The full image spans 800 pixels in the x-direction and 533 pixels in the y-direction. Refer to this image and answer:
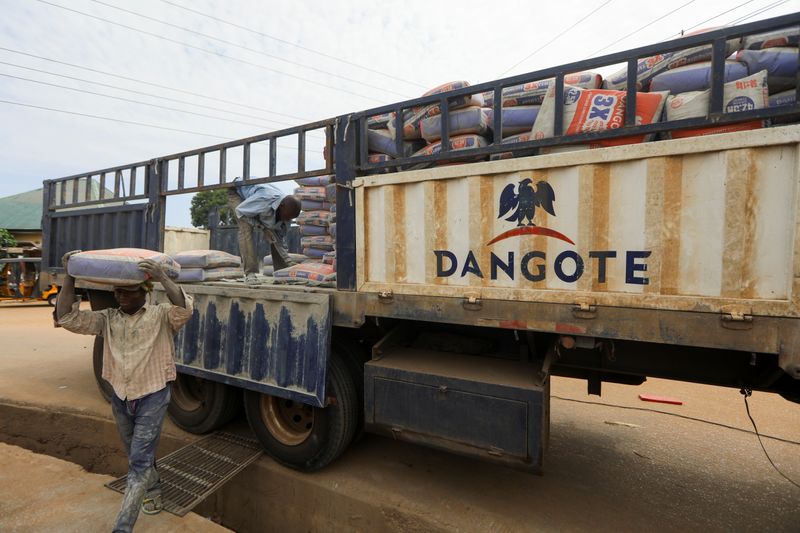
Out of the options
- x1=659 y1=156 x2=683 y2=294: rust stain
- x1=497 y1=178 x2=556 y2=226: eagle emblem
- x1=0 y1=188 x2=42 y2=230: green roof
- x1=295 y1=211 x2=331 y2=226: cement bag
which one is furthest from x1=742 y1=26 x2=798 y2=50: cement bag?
x1=0 y1=188 x2=42 y2=230: green roof

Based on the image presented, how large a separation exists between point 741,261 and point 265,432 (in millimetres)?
3243

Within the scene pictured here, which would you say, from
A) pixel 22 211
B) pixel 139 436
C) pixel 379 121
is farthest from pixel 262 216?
pixel 22 211

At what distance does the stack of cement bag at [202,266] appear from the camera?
12.8 feet

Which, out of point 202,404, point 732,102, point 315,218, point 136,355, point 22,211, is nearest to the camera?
point 732,102

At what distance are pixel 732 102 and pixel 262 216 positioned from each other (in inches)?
170

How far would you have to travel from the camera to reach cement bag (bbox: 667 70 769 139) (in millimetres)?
1919

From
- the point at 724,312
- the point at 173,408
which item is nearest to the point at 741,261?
the point at 724,312

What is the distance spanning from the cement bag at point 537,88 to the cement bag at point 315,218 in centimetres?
255

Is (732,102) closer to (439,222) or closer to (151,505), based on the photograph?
(439,222)

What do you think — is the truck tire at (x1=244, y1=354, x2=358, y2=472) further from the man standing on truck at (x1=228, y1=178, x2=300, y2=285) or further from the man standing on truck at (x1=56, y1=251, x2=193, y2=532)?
the man standing on truck at (x1=228, y1=178, x2=300, y2=285)

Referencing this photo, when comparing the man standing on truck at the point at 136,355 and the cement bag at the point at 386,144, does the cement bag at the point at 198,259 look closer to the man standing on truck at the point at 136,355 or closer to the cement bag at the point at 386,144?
the man standing on truck at the point at 136,355

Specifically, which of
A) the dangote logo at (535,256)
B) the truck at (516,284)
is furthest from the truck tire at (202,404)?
the dangote logo at (535,256)

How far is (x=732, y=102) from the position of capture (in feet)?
6.44

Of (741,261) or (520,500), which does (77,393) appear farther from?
(741,261)
